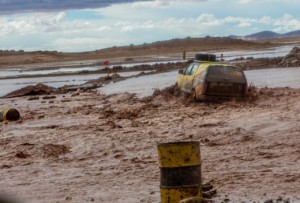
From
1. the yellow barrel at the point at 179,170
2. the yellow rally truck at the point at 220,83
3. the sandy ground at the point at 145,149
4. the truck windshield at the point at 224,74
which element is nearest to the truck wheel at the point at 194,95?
the yellow rally truck at the point at 220,83

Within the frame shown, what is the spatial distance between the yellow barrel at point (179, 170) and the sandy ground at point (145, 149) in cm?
102

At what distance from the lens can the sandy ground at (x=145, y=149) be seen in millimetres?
10477

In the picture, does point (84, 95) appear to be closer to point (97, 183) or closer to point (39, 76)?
point (97, 183)

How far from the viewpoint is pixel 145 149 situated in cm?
1432

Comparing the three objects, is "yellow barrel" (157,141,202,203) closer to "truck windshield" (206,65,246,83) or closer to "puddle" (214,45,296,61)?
"truck windshield" (206,65,246,83)

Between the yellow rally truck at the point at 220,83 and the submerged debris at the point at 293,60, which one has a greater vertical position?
the yellow rally truck at the point at 220,83

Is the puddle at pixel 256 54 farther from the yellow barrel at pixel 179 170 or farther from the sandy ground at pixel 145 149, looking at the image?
the yellow barrel at pixel 179 170

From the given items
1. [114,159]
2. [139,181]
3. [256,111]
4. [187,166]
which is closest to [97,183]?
[139,181]

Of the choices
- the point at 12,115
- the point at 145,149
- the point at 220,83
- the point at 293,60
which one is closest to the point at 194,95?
the point at 220,83

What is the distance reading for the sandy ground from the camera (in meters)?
10.5

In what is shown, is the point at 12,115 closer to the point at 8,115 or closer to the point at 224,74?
the point at 8,115

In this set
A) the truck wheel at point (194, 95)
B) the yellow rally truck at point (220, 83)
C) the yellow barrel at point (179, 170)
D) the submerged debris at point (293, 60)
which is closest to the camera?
the yellow barrel at point (179, 170)

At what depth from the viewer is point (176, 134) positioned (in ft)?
52.5

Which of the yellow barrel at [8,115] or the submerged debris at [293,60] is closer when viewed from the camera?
the yellow barrel at [8,115]
